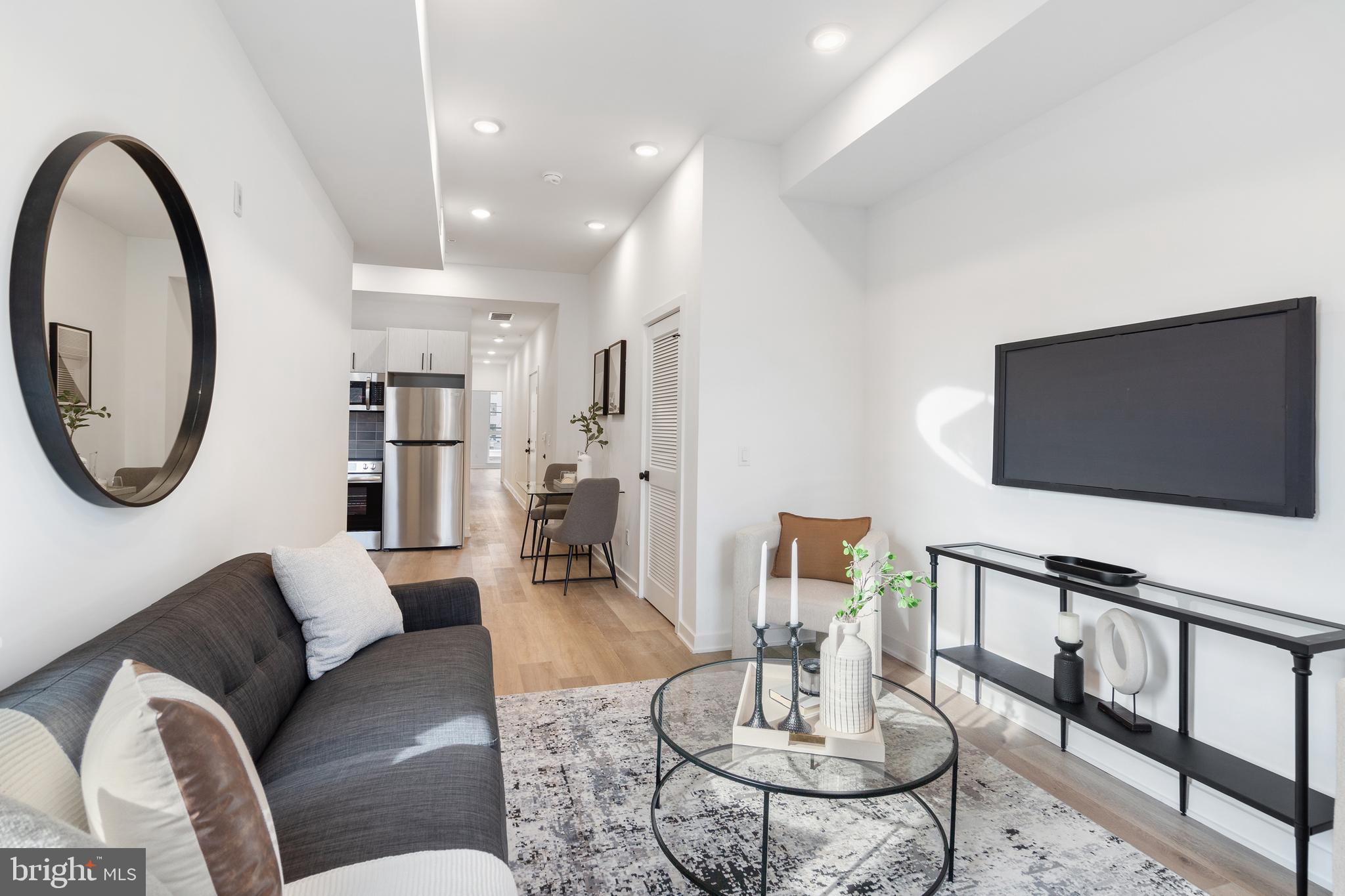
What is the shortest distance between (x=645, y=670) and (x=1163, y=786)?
2092 millimetres

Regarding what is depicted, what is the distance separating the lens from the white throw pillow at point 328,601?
191cm

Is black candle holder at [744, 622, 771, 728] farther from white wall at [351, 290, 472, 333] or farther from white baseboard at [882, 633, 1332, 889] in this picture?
white wall at [351, 290, 472, 333]

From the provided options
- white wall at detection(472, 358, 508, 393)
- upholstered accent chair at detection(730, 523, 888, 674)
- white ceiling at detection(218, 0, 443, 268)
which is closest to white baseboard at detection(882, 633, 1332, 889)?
upholstered accent chair at detection(730, 523, 888, 674)

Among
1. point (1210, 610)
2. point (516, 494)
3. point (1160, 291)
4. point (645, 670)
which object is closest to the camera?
point (1210, 610)

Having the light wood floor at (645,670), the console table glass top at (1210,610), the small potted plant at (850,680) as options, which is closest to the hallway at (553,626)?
the light wood floor at (645,670)

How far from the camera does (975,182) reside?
10.1ft

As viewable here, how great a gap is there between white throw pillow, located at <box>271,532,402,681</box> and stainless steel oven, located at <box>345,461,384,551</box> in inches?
182

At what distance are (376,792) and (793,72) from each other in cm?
309

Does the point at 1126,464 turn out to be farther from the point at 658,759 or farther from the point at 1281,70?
the point at 658,759

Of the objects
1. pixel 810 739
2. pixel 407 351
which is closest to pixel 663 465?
pixel 810 739

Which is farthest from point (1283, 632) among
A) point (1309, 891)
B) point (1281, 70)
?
point (1281, 70)

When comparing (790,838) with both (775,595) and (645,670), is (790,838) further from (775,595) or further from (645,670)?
(645,670)

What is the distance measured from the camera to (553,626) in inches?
161

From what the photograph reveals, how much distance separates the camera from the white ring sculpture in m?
2.14
